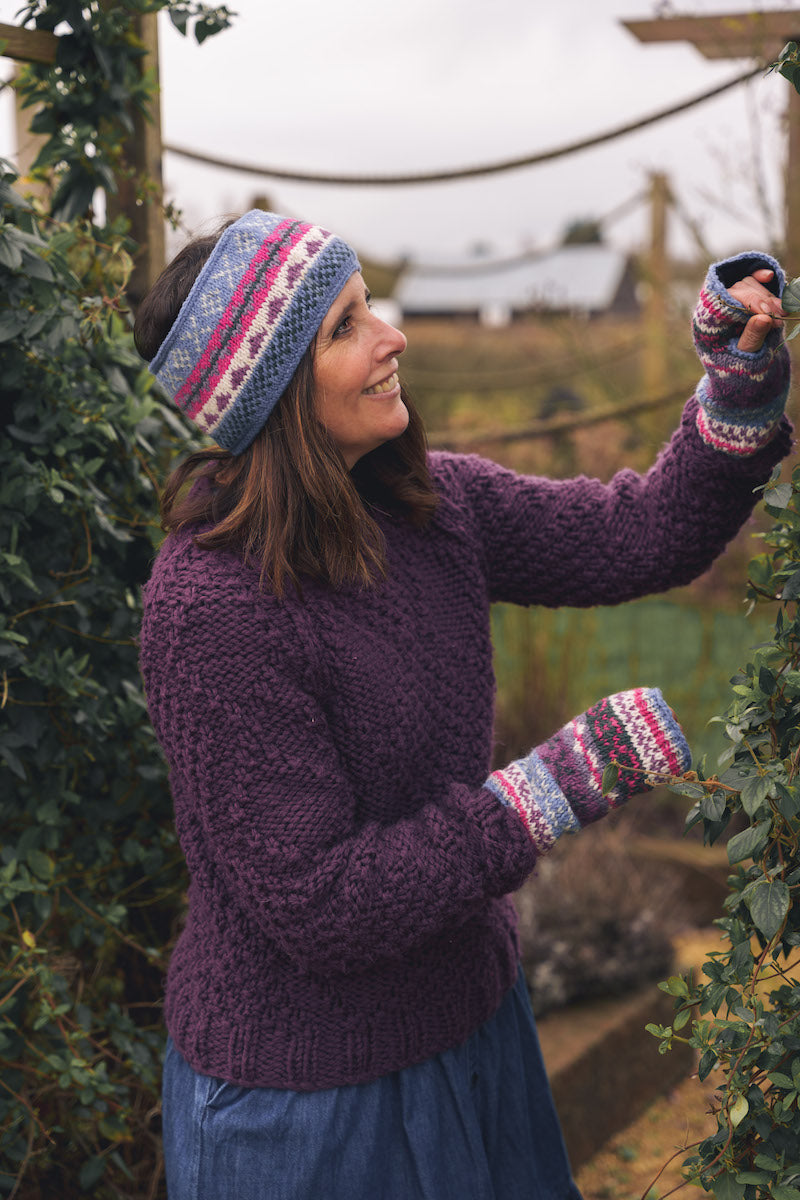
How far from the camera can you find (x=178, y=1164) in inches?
60.2

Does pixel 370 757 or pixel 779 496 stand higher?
pixel 779 496

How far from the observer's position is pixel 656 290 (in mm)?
6629

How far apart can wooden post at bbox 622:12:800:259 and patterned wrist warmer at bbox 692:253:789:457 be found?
1.74m

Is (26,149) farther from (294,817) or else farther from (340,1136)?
(340,1136)

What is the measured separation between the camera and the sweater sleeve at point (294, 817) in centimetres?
134

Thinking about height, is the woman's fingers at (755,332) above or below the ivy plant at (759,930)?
above

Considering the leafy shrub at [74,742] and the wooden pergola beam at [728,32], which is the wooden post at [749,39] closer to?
the wooden pergola beam at [728,32]

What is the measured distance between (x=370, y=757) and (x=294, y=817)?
A: 0.48ft

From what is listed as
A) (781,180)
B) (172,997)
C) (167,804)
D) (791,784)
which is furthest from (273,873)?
(781,180)

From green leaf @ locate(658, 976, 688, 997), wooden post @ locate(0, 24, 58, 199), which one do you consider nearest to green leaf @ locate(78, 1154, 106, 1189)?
green leaf @ locate(658, 976, 688, 997)

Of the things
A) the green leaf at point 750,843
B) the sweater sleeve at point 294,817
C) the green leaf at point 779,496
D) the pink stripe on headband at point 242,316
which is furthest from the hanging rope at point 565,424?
the green leaf at point 750,843

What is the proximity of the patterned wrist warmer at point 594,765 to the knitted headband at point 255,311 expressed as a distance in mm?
529

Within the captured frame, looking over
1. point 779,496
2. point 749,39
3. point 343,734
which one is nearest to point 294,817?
point 343,734

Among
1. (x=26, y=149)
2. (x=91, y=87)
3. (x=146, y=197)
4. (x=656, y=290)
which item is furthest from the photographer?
(x=656, y=290)
